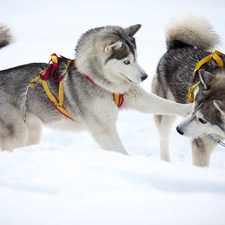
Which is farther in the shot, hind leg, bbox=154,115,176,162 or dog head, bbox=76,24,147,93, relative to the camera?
hind leg, bbox=154,115,176,162

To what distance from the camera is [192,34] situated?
4684mm

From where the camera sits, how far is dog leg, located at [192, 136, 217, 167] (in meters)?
3.73

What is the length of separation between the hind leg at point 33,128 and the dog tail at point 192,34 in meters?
1.95

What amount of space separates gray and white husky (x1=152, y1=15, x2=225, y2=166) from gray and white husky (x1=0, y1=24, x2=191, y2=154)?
0.40 meters

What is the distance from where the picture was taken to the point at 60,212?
2.10 m

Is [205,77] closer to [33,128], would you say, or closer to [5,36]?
[33,128]

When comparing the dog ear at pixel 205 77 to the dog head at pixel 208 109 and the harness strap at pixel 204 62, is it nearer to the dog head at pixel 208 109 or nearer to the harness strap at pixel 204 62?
the dog head at pixel 208 109

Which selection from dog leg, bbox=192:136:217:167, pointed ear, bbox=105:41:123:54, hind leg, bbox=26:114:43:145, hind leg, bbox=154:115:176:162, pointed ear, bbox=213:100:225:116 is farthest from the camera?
hind leg, bbox=154:115:176:162

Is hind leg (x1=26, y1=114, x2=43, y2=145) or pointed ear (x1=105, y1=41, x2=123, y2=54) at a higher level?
pointed ear (x1=105, y1=41, x2=123, y2=54)

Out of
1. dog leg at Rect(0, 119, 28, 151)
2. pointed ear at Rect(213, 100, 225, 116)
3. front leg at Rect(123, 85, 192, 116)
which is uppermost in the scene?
pointed ear at Rect(213, 100, 225, 116)

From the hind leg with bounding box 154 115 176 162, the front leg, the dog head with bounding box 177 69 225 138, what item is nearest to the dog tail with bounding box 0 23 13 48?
the front leg

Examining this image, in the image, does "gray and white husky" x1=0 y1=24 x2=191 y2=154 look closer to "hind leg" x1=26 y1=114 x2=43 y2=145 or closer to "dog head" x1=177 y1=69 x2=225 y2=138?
"hind leg" x1=26 y1=114 x2=43 y2=145

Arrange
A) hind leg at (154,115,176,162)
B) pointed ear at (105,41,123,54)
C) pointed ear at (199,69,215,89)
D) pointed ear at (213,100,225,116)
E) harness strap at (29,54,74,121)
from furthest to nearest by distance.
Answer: hind leg at (154,115,176,162), harness strap at (29,54,74,121), pointed ear at (105,41,123,54), pointed ear at (199,69,215,89), pointed ear at (213,100,225,116)

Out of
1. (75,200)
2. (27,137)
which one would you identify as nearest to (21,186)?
(75,200)
